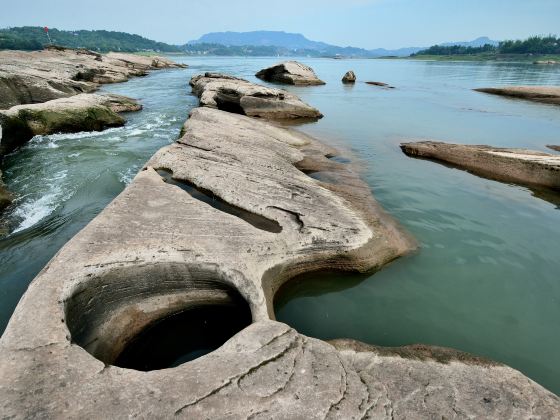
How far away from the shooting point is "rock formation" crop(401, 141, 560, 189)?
1088cm

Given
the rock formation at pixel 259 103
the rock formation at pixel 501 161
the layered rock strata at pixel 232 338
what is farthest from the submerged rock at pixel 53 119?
the rock formation at pixel 501 161

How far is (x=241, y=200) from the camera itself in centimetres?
732

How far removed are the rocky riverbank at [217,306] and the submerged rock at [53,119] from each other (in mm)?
9347

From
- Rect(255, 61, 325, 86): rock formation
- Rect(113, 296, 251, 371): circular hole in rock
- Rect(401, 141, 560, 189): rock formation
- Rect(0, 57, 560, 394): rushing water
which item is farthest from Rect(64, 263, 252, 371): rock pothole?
Rect(255, 61, 325, 86): rock formation

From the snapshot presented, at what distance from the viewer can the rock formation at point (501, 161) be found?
35.7ft

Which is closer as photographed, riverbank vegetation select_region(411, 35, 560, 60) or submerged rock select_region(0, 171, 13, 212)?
submerged rock select_region(0, 171, 13, 212)

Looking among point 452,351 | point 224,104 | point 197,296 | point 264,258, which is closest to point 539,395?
point 452,351

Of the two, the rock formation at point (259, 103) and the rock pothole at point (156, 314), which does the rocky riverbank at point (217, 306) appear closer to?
the rock pothole at point (156, 314)

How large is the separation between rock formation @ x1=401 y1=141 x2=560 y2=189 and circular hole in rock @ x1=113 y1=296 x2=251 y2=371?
419 inches

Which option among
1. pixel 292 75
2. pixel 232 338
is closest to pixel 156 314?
pixel 232 338

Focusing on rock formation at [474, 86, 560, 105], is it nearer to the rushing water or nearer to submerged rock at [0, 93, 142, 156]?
the rushing water

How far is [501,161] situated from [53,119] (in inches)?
740

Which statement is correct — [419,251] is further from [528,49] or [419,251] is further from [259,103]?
[528,49]

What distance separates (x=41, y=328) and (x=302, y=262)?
3.90 meters
